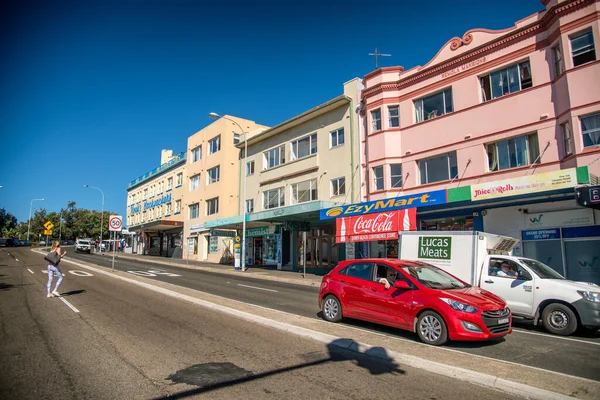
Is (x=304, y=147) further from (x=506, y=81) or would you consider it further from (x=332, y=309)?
(x=332, y=309)

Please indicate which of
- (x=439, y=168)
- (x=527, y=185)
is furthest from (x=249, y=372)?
(x=439, y=168)

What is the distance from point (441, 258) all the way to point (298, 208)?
13061mm

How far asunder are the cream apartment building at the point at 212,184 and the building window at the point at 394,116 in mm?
16790

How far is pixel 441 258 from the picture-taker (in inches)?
434

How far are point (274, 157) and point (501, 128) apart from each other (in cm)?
1848

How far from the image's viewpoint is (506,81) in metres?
17.9

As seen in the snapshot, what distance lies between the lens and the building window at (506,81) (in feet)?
56.7

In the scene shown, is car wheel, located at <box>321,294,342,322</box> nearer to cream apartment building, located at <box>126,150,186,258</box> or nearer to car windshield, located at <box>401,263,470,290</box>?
car windshield, located at <box>401,263,470,290</box>

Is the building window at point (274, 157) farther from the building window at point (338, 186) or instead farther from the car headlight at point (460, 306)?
the car headlight at point (460, 306)

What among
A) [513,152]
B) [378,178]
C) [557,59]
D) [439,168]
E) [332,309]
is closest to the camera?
[332,309]

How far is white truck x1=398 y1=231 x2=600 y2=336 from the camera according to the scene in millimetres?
8219

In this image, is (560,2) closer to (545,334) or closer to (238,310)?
(545,334)

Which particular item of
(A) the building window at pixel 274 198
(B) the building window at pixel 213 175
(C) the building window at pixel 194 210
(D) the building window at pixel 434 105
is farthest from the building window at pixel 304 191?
(C) the building window at pixel 194 210

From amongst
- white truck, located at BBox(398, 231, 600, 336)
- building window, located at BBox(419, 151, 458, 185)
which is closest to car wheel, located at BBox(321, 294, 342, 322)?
white truck, located at BBox(398, 231, 600, 336)
